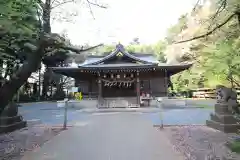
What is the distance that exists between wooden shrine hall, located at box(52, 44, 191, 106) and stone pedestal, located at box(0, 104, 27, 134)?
1103cm

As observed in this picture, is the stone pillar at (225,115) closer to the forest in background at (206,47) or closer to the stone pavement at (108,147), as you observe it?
the forest in background at (206,47)

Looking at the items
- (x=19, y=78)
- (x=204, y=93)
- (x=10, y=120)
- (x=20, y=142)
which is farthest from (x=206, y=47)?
(x=204, y=93)

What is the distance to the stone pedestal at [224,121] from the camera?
29.8 feet

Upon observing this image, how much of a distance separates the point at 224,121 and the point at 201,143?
226 centimetres

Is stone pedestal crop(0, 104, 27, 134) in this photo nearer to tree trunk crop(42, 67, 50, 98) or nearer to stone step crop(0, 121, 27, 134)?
stone step crop(0, 121, 27, 134)

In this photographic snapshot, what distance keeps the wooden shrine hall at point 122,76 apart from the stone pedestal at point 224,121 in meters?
12.1

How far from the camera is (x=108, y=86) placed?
24641mm

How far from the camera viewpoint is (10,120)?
10.1 meters

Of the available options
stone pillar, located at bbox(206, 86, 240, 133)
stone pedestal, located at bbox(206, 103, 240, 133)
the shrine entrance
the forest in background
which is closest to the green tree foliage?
the forest in background

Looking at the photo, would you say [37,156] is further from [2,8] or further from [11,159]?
[2,8]

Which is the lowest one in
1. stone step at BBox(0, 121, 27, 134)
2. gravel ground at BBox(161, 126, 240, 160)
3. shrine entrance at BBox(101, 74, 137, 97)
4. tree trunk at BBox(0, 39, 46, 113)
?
gravel ground at BBox(161, 126, 240, 160)

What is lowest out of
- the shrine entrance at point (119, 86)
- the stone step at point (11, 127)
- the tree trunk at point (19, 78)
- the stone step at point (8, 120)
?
the stone step at point (11, 127)

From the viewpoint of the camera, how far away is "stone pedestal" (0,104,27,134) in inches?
381

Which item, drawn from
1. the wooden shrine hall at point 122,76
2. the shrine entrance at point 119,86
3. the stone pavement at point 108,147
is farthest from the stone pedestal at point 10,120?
the shrine entrance at point 119,86
